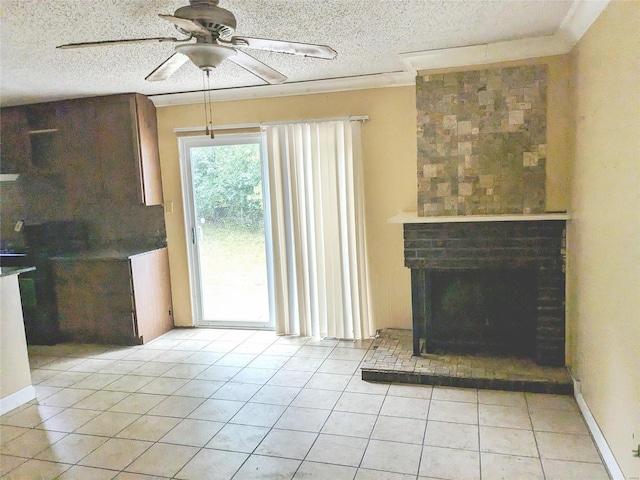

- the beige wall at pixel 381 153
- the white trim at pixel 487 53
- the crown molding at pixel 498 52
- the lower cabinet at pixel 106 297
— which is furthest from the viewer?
the lower cabinet at pixel 106 297

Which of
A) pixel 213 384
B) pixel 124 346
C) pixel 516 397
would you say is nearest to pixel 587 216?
pixel 516 397

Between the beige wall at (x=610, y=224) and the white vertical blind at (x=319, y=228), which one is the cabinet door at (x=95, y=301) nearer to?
the white vertical blind at (x=319, y=228)

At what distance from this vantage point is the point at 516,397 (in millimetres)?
2955

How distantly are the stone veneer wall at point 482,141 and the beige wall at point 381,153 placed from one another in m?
0.58

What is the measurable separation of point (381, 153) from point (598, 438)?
8.38 feet

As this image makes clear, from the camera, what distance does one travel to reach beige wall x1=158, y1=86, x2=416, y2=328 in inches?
156

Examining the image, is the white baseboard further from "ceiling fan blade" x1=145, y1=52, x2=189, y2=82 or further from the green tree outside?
the green tree outside

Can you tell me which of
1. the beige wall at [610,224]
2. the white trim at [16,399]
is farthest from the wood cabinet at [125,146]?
the beige wall at [610,224]

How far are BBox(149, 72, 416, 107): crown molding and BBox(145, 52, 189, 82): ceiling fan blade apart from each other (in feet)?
5.51

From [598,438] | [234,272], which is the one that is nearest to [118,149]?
[234,272]

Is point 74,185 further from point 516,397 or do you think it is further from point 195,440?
point 516,397

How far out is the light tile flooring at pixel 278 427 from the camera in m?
2.34

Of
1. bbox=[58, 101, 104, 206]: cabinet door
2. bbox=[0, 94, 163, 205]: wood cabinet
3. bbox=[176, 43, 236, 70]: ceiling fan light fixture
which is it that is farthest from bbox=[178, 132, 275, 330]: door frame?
bbox=[176, 43, 236, 70]: ceiling fan light fixture

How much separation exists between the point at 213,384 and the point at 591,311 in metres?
2.47
